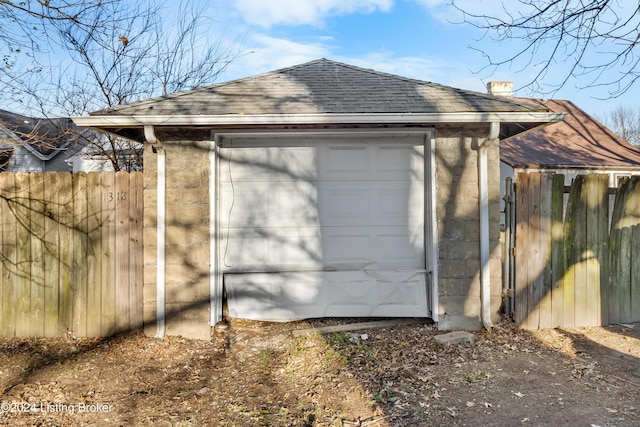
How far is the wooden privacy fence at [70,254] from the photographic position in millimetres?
4820

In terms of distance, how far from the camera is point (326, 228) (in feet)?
17.7

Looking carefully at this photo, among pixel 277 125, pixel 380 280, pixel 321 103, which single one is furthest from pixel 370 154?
pixel 380 280

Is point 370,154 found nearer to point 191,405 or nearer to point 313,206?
point 313,206

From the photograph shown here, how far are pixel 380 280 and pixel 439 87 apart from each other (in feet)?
9.14

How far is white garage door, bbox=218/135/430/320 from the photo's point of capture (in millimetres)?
5340

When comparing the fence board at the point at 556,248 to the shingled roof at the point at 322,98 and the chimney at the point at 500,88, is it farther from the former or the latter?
the chimney at the point at 500,88

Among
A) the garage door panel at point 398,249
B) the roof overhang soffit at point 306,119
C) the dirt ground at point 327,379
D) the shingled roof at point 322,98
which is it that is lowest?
the dirt ground at point 327,379

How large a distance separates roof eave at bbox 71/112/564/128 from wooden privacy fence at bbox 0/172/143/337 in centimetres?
69

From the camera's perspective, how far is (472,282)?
5.07 metres

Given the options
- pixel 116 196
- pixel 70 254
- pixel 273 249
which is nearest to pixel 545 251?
pixel 273 249

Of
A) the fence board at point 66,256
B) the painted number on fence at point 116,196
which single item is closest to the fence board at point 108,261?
the painted number on fence at point 116,196

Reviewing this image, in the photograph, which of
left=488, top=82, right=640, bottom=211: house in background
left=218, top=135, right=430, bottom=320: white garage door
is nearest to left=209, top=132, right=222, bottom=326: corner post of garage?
left=218, top=135, right=430, bottom=320: white garage door

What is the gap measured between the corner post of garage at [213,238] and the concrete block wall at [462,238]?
2828mm

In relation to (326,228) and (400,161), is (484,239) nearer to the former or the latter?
(400,161)
